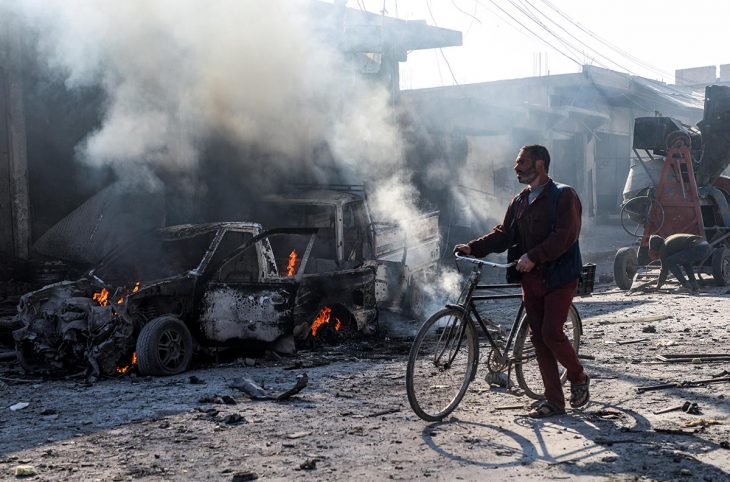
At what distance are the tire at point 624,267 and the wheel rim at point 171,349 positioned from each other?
812 cm

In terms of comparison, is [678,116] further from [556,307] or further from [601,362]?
[556,307]

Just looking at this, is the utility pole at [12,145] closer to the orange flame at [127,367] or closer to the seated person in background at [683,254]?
the orange flame at [127,367]

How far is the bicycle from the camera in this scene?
5512 mm

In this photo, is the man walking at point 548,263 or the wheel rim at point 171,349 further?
the wheel rim at point 171,349

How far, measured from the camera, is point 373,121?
18203mm

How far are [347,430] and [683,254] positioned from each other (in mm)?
8828

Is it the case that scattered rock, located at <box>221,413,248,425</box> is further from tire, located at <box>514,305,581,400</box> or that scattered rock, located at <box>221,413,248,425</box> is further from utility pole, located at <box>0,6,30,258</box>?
utility pole, located at <box>0,6,30,258</box>

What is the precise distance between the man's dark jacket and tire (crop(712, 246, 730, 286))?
8.57 meters

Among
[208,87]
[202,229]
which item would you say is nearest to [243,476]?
[202,229]

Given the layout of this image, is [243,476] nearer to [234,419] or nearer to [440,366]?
[234,419]

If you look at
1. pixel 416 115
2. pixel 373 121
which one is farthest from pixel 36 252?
pixel 416 115

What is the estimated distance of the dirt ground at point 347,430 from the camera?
4617mm

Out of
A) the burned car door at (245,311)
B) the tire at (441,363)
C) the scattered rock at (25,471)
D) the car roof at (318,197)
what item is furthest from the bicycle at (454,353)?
the car roof at (318,197)

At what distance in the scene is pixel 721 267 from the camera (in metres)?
13.1
